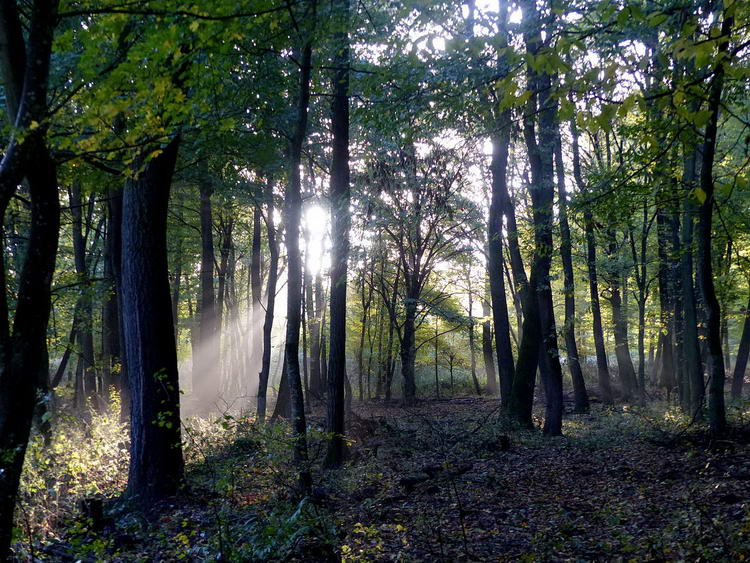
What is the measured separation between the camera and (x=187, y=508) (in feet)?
23.9

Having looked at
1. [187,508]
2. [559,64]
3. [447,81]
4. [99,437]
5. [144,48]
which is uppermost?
[447,81]

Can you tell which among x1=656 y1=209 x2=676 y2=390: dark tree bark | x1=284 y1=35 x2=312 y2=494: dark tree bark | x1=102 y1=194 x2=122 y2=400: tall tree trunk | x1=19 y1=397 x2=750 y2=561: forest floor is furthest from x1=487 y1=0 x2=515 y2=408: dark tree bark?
x1=102 y1=194 x2=122 y2=400: tall tree trunk

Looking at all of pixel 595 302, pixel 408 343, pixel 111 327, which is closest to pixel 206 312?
pixel 111 327

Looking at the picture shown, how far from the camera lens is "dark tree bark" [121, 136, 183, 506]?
757 cm

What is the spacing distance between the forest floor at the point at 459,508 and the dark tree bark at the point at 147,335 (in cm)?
55

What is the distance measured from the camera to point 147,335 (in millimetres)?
7637

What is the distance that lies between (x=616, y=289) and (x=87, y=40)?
20.6 metres

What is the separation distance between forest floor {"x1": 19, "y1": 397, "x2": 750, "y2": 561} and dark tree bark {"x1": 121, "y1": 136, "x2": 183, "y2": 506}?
55 cm

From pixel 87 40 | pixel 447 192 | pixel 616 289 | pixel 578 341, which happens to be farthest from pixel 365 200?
pixel 578 341

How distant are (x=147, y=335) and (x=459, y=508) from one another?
5.03 m

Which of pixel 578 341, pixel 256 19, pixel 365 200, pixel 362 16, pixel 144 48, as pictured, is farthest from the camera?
pixel 578 341

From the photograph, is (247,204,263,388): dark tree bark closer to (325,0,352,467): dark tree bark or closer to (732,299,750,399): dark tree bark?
(325,0,352,467): dark tree bark

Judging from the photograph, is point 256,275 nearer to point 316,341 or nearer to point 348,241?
point 316,341

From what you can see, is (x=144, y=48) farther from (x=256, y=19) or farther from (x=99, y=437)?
(x=99, y=437)
